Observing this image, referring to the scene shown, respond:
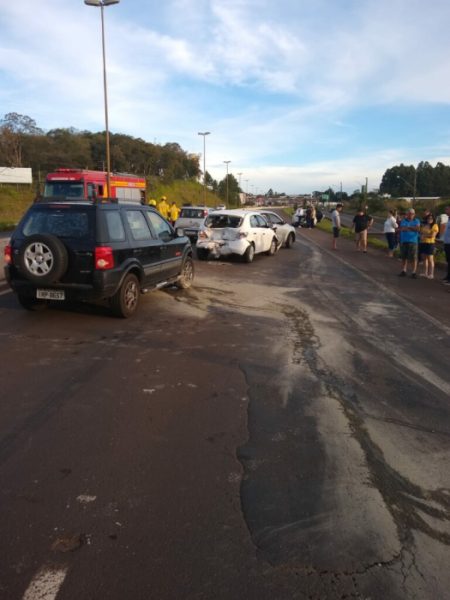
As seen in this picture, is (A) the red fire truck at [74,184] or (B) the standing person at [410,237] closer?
(B) the standing person at [410,237]

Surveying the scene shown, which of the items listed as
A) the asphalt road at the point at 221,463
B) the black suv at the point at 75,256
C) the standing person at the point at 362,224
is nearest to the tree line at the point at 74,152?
the standing person at the point at 362,224

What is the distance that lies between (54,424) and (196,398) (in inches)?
49.5

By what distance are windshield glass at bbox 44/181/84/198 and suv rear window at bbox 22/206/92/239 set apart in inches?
574

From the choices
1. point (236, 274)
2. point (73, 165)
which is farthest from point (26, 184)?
point (236, 274)

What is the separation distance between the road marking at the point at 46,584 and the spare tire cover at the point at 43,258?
197 inches

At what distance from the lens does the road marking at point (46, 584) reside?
2291 mm

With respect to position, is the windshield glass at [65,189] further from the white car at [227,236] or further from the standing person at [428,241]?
the standing person at [428,241]

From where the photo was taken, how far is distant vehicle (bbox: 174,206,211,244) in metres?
21.5

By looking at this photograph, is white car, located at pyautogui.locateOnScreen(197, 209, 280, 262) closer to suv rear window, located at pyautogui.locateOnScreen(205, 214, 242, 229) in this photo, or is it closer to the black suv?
suv rear window, located at pyautogui.locateOnScreen(205, 214, 242, 229)

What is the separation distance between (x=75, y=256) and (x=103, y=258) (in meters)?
0.40

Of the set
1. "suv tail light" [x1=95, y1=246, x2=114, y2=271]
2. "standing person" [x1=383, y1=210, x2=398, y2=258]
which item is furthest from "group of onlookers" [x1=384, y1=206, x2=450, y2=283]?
"suv tail light" [x1=95, y1=246, x2=114, y2=271]

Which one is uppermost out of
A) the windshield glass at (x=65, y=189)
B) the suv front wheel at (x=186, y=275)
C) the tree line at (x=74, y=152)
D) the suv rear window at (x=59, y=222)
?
the tree line at (x=74, y=152)

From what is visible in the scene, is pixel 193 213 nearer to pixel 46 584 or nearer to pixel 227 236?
pixel 227 236

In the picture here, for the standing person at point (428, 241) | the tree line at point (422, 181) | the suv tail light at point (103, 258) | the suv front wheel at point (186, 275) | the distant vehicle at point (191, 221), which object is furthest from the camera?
the tree line at point (422, 181)
